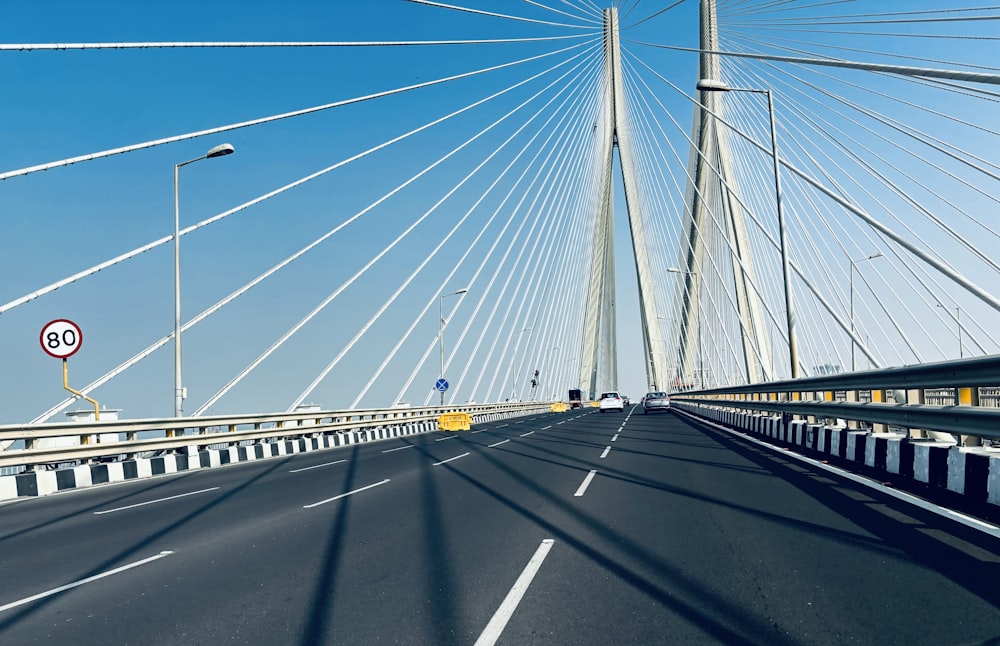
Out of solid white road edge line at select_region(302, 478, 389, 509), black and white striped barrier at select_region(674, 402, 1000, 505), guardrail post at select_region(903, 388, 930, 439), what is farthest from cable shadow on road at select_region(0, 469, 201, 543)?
guardrail post at select_region(903, 388, 930, 439)

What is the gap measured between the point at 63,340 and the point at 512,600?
13505 millimetres

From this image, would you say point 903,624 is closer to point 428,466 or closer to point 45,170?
point 428,466

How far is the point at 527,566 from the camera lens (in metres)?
6.18

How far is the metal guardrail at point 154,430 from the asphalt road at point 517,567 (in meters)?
2.95

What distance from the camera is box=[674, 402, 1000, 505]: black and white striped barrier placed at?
7.73 m

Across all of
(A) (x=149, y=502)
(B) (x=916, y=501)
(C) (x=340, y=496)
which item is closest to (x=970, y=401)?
(B) (x=916, y=501)

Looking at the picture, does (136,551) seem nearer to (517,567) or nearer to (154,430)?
(517,567)

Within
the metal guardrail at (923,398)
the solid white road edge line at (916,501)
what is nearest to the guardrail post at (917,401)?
the metal guardrail at (923,398)

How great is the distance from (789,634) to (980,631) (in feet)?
3.20

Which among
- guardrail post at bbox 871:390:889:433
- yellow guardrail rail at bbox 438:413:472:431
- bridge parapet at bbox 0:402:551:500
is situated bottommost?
yellow guardrail rail at bbox 438:413:472:431

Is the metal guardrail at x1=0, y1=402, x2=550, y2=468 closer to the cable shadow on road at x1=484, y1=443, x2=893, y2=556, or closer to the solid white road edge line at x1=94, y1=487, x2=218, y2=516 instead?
the solid white road edge line at x1=94, y1=487, x2=218, y2=516

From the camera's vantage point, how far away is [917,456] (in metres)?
9.41

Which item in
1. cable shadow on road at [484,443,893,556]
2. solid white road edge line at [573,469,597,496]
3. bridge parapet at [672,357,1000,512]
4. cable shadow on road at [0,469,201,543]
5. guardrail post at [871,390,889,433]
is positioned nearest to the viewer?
cable shadow on road at [484,443,893,556]

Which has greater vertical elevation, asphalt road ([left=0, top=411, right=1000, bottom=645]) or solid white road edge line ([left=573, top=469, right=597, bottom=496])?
asphalt road ([left=0, top=411, right=1000, bottom=645])
